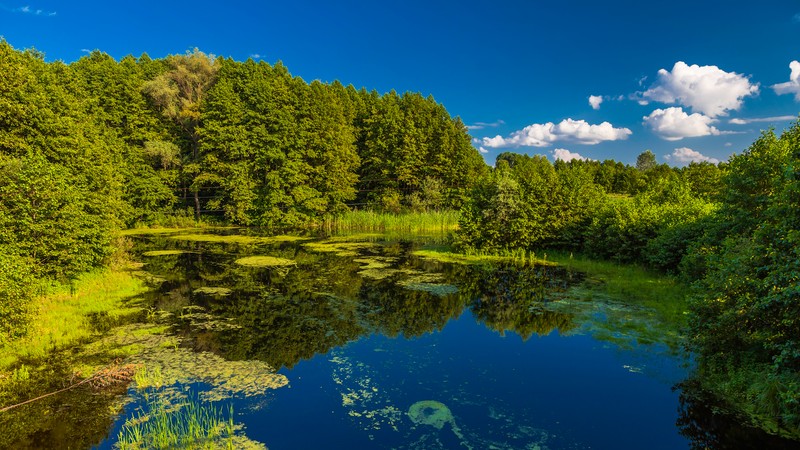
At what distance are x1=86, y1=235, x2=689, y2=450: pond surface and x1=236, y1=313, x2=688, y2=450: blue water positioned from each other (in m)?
0.04

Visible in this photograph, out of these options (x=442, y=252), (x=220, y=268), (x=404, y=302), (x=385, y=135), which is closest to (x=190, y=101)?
(x=385, y=135)

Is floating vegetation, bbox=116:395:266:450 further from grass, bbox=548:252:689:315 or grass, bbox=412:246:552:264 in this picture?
grass, bbox=412:246:552:264

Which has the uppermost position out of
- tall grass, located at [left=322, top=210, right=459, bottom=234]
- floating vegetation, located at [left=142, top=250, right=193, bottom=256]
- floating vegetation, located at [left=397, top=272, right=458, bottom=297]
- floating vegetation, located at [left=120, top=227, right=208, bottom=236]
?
tall grass, located at [left=322, top=210, right=459, bottom=234]

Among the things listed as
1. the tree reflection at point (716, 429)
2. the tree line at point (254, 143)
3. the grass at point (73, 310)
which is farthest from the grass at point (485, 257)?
the tree line at point (254, 143)

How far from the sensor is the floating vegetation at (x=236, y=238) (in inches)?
1481

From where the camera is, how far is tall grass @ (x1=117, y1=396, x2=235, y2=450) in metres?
8.52

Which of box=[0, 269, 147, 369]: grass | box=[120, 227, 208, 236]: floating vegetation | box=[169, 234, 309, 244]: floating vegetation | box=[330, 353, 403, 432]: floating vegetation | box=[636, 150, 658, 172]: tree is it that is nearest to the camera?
box=[330, 353, 403, 432]: floating vegetation

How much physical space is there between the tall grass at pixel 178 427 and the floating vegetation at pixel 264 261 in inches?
681

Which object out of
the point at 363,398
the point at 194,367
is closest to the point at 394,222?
the point at 194,367

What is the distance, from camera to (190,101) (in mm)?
52500

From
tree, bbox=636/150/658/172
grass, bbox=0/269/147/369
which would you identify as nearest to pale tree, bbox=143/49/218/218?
grass, bbox=0/269/147/369

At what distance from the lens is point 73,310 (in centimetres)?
1659

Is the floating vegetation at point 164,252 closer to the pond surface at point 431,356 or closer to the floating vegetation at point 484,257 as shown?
the pond surface at point 431,356

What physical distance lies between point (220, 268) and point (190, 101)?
35.4m
